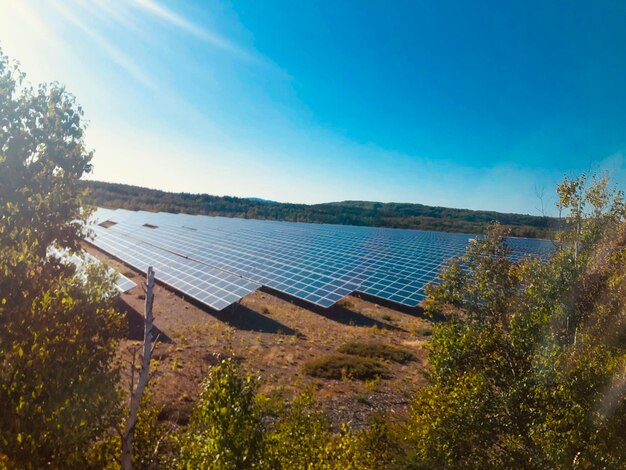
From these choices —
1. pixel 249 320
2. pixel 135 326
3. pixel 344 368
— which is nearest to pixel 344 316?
pixel 249 320

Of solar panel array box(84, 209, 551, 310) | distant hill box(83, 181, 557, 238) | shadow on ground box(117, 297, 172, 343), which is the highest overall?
distant hill box(83, 181, 557, 238)

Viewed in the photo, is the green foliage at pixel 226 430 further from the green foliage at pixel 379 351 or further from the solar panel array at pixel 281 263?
the solar panel array at pixel 281 263

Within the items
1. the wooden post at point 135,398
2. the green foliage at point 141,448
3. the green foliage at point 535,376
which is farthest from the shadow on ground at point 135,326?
the green foliage at point 535,376

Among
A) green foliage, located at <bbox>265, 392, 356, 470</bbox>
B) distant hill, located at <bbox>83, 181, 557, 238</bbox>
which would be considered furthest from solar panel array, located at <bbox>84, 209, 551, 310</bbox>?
distant hill, located at <bbox>83, 181, 557, 238</bbox>

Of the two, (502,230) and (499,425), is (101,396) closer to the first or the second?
(499,425)

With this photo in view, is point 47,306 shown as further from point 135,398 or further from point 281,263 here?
point 281,263

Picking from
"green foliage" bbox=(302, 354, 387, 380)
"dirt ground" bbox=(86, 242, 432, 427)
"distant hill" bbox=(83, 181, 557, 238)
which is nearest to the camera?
"dirt ground" bbox=(86, 242, 432, 427)

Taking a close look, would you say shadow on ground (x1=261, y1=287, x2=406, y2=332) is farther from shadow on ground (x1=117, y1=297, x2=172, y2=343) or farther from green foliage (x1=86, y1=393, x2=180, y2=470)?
green foliage (x1=86, y1=393, x2=180, y2=470)
